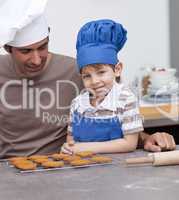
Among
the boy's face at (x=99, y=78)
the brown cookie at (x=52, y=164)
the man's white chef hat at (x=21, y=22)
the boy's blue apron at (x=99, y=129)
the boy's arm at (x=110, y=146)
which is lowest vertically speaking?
the brown cookie at (x=52, y=164)

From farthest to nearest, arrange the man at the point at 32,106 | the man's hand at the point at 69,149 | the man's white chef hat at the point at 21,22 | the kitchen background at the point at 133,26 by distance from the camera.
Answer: the kitchen background at the point at 133,26 < the man at the point at 32,106 < the man's white chef hat at the point at 21,22 < the man's hand at the point at 69,149

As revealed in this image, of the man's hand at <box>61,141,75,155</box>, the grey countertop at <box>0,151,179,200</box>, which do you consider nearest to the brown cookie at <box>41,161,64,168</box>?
the grey countertop at <box>0,151,179,200</box>

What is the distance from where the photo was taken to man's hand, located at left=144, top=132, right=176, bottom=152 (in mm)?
1244

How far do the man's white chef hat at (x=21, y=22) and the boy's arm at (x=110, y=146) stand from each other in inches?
13.9

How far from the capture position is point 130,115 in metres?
1.24

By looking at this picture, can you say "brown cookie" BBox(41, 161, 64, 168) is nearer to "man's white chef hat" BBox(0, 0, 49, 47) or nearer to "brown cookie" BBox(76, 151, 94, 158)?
"brown cookie" BBox(76, 151, 94, 158)

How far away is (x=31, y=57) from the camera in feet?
4.65

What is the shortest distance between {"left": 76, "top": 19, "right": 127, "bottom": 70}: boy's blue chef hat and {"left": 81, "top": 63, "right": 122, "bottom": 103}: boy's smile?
0.02m

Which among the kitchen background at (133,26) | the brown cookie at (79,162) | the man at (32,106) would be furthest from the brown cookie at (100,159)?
the kitchen background at (133,26)

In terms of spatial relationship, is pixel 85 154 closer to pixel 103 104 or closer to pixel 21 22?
pixel 103 104

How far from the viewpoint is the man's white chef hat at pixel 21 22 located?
1321 mm

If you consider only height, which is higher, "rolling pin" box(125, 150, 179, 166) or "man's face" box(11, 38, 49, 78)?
"man's face" box(11, 38, 49, 78)

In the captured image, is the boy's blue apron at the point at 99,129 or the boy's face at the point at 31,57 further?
the boy's face at the point at 31,57

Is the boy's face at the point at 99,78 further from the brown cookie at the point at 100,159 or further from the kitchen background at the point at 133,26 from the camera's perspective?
the kitchen background at the point at 133,26
